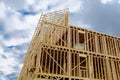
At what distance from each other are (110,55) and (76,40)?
15.6 ft

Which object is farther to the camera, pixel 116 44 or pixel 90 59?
pixel 116 44

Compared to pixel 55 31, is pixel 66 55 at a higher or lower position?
lower

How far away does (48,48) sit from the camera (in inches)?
895

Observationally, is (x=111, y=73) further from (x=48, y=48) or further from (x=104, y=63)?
(x=48, y=48)

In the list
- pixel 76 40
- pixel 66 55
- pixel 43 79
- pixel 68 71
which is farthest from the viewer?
pixel 76 40

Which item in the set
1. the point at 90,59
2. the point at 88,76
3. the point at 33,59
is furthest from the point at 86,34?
the point at 33,59

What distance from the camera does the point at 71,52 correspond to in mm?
23953

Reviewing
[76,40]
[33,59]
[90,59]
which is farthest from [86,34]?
[33,59]

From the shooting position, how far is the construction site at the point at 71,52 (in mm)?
23000

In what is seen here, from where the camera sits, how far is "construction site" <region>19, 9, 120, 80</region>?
2300 centimetres

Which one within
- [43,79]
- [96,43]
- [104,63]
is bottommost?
[43,79]

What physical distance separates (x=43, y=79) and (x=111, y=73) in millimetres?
9098

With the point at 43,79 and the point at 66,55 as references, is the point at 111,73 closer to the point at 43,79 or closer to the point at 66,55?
the point at 66,55

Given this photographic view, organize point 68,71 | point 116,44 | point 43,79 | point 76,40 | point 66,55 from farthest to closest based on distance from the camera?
point 116,44, point 76,40, point 66,55, point 68,71, point 43,79
